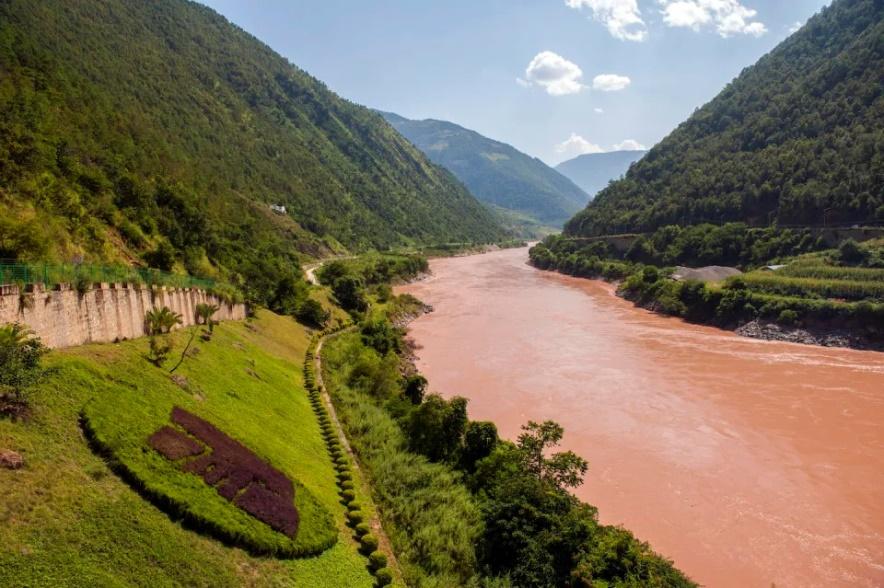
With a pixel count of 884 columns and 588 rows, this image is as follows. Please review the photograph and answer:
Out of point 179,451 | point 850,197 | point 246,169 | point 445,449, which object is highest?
point 246,169

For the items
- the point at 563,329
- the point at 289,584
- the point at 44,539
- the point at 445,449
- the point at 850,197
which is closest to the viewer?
the point at 44,539

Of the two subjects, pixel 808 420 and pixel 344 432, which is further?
pixel 808 420

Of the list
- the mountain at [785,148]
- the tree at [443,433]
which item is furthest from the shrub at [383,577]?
the mountain at [785,148]

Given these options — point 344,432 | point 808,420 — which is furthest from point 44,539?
point 808,420

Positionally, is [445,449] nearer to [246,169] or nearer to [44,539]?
[44,539]

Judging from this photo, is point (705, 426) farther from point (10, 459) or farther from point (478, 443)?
point (10, 459)

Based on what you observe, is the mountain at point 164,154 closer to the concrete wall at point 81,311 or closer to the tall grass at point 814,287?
the concrete wall at point 81,311
